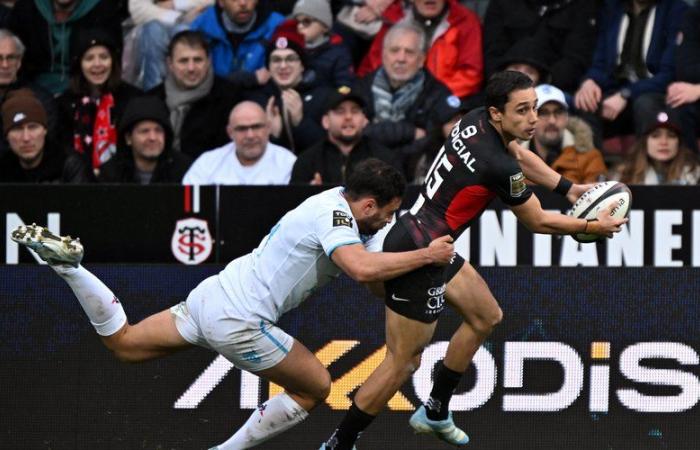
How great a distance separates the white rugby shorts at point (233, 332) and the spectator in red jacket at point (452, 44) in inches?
175

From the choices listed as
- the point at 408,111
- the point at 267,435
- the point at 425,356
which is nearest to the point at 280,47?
the point at 408,111

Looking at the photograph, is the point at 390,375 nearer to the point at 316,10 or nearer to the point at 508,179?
the point at 508,179

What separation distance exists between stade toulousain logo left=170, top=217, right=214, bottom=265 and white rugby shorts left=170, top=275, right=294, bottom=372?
2.07m

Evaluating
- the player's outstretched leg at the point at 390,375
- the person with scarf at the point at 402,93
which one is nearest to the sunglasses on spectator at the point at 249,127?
the person with scarf at the point at 402,93

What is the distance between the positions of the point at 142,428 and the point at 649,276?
10.4 ft

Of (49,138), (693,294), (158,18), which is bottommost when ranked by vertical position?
(693,294)

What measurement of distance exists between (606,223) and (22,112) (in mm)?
5052

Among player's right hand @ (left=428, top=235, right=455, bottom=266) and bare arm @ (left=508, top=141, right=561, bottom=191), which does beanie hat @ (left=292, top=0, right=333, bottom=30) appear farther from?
player's right hand @ (left=428, top=235, right=455, bottom=266)

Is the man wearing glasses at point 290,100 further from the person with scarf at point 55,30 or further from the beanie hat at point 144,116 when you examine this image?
the person with scarf at point 55,30

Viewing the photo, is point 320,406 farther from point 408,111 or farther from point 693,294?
point 408,111

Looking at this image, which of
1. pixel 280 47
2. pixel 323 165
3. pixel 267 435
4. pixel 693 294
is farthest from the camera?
pixel 280 47

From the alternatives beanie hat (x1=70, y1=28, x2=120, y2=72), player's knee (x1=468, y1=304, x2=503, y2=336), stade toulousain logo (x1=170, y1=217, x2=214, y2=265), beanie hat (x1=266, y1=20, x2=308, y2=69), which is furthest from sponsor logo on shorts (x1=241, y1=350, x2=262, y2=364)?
beanie hat (x1=70, y1=28, x2=120, y2=72)

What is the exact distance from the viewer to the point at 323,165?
11.1m

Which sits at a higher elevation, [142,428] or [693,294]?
[693,294]
